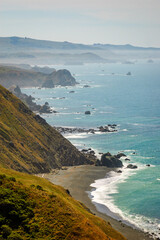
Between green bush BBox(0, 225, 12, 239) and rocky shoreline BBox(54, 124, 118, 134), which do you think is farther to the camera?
rocky shoreline BBox(54, 124, 118, 134)

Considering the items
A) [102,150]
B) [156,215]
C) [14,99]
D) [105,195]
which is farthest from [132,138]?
[156,215]

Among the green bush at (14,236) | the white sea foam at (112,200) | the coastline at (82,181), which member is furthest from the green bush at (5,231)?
the white sea foam at (112,200)

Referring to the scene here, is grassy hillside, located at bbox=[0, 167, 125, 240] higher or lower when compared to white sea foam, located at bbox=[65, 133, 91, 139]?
lower

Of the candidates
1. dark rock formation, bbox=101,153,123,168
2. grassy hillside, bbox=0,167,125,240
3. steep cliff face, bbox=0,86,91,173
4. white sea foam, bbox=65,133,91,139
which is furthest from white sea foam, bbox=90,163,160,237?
white sea foam, bbox=65,133,91,139

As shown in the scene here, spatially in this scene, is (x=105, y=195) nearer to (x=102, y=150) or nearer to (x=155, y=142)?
(x=102, y=150)

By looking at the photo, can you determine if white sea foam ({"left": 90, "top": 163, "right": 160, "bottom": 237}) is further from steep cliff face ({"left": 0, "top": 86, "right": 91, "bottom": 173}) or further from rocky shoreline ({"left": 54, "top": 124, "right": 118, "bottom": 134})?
rocky shoreline ({"left": 54, "top": 124, "right": 118, "bottom": 134})
